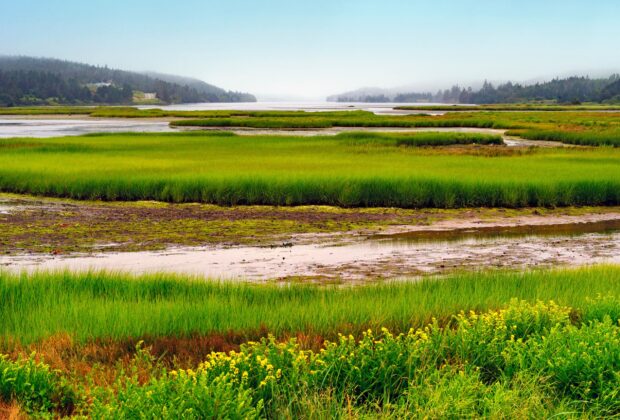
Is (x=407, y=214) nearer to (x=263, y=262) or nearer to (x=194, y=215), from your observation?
(x=194, y=215)

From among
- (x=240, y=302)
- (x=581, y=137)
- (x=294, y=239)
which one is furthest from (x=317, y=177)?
(x=581, y=137)

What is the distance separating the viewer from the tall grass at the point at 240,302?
9070 millimetres

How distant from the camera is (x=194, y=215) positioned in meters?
22.3

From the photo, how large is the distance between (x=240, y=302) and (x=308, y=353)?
2668 millimetres

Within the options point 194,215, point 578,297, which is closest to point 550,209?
point 194,215

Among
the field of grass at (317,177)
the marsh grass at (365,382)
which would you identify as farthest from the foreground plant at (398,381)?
the field of grass at (317,177)

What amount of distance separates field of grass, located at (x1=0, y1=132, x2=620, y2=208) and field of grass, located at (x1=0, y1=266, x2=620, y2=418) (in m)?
13.4

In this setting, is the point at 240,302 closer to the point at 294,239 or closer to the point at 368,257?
the point at 368,257

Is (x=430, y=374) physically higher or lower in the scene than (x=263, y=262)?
higher

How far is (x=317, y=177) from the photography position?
87.6ft

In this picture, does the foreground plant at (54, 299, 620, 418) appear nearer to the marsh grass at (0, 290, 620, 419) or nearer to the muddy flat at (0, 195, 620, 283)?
the marsh grass at (0, 290, 620, 419)

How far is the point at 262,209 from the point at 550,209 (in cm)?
988

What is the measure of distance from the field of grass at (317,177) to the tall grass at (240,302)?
11.8m

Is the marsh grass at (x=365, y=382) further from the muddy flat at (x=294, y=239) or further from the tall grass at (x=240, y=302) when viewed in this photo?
the muddy flat at (x=294, y=239)
